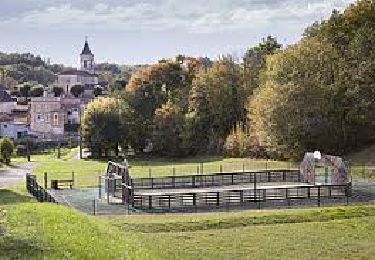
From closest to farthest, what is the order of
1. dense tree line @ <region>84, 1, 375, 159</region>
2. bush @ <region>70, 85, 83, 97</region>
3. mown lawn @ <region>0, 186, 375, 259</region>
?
1. mown lawn @ <region>0, 186, 375, 259</region>
2. dense tree line @ <region>84, 1, 375, 159</region>
3. bush @ <region>70, 85, 83, 97</region>

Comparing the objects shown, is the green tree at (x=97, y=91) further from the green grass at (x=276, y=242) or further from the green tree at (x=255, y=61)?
the green grass at (x=276, y=242)

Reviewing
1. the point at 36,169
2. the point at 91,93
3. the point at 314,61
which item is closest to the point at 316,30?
the point at 314,61

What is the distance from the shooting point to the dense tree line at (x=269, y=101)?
57062mm

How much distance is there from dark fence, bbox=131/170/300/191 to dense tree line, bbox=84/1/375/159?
1151 cm

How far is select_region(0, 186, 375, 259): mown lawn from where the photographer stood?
54.5 ft

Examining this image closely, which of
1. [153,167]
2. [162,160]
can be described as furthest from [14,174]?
[162,160]

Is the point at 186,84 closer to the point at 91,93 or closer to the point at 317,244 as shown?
the point at 317,244

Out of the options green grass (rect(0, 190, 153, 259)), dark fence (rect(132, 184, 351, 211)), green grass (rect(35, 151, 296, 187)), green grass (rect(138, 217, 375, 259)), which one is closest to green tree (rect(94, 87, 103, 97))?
green grass (rect(35, 151, 296, 187))

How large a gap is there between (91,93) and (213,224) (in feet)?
409

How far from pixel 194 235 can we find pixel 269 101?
35790 mm

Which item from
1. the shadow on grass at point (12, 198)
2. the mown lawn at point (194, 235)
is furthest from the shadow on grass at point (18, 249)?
the shadow on grass at point (12, 198)

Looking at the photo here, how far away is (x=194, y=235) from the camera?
23.7m

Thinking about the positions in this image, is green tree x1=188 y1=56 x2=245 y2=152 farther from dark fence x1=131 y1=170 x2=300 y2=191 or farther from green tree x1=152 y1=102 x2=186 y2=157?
dark fence x1=131 y1=170 x2=300 y2=191

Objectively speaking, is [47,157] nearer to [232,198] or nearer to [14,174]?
[14,174]
